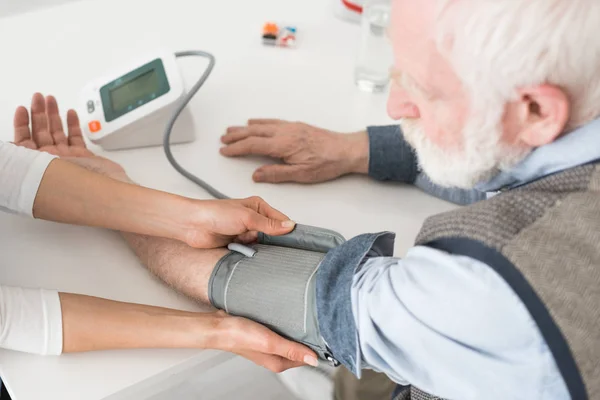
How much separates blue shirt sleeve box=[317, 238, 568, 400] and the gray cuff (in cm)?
35

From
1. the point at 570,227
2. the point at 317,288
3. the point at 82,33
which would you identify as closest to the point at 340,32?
the point at 82,33

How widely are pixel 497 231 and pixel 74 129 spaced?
71 centimetres

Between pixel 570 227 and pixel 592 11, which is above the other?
pixel 592 11

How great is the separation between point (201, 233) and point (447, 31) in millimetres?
411

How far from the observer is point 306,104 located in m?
1.16

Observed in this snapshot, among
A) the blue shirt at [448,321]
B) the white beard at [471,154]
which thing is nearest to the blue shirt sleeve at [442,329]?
the blue shirt at [448,321]

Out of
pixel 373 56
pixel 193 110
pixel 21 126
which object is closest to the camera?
pixel 21 126

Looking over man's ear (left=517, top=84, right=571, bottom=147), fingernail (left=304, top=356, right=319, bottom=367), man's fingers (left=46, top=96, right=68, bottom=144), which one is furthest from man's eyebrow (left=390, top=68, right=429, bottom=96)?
man's fingers (left=46, top=96, right=68, bottom=144)

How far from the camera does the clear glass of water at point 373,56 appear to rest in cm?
121

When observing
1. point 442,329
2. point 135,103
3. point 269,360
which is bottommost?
point 269,360

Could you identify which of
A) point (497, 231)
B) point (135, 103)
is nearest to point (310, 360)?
point (497, 231)

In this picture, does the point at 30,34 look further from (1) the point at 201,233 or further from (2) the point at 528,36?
(2) the point at 528,36

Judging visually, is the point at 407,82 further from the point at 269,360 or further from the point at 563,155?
the point at 269,360

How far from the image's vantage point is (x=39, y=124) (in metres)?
0.99
